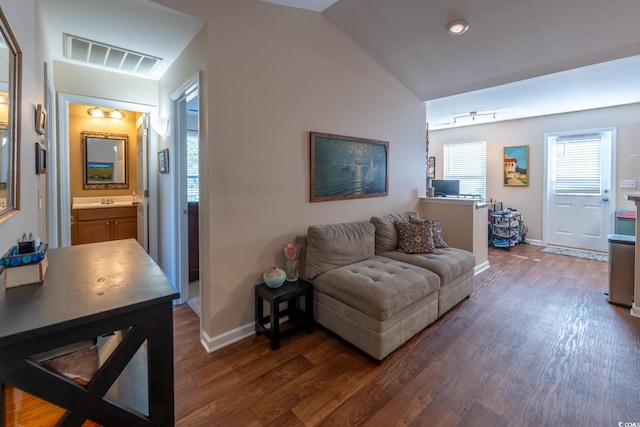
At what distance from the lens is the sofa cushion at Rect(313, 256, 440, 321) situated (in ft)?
6.84

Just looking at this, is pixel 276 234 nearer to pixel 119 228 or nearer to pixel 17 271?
pixel 17 271

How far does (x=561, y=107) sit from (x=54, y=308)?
6.45 meters

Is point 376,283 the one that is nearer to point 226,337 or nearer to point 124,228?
point 226,337

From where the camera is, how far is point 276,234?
8.52 ft

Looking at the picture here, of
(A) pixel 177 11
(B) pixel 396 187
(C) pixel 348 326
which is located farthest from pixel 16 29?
(B) pixel 396 187

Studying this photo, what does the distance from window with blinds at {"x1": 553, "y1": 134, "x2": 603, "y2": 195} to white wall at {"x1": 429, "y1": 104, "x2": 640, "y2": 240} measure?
0.21 metres

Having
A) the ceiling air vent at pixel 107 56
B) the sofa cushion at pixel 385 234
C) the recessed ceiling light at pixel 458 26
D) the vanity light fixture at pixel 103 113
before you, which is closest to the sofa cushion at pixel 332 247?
the sofa cushion at pixel 385 234

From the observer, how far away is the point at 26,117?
1.47 meters

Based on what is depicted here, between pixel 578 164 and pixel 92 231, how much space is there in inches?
306

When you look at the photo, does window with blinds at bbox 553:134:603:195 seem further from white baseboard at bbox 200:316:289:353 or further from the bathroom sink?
the bathroom sink

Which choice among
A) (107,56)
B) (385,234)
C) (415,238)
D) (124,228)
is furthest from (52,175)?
(415,238)

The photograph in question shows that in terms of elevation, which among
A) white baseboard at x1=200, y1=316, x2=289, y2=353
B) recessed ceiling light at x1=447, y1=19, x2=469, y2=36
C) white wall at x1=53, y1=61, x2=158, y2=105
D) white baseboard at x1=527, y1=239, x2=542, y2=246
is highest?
recessed ceiling light at x1=447, y1=19, x2=469, y2=36

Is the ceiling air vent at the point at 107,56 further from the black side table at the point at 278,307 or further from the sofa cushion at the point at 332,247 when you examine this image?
the black side table at the point at 278,307

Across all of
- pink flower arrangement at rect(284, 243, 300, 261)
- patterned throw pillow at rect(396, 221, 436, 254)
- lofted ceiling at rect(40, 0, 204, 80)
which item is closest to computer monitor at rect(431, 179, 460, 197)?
patterned throw pillow at rect(396, 221, 436, 254)
